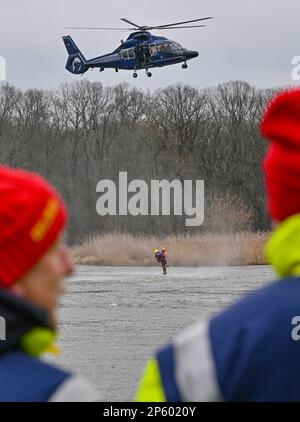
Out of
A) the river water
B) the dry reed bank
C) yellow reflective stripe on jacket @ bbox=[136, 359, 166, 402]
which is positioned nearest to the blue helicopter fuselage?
the dry reed bank

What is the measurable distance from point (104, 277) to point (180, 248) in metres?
7.85

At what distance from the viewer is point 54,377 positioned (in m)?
1.83

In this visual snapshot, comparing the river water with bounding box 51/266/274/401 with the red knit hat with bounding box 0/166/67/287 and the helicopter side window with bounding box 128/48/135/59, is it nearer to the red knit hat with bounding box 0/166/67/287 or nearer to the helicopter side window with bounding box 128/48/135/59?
the helicopter side window with bounding box 128/48/135/59

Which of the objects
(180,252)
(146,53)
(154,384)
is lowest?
(180,252)

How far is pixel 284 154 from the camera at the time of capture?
2.06 meters

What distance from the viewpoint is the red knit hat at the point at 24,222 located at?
1901mm

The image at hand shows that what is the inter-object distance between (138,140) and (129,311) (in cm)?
3787

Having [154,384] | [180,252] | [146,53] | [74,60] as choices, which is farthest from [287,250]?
[74,60]

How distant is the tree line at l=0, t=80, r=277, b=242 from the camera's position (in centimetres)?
5538

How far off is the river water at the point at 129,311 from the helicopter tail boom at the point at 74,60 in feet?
42.1

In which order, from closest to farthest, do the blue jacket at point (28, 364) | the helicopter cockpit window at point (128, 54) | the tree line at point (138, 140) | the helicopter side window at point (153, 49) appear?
1. the blue jacket at point (28, 364)
2. the helicopter side window at point (153, 49)
3. the helicopter cockpit window at point (128, 54)
4. the tree line at point (138, 140)

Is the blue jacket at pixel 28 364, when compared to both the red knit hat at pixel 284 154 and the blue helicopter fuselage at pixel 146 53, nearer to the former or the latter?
the red knit hat at pixel 284 154

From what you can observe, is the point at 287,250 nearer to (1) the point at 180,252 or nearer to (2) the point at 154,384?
(2) the point at 154,384

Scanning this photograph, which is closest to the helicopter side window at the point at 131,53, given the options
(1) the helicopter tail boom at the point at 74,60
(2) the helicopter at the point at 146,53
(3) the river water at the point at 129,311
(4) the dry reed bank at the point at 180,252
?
(2) the helicopter at the point at 146,53
